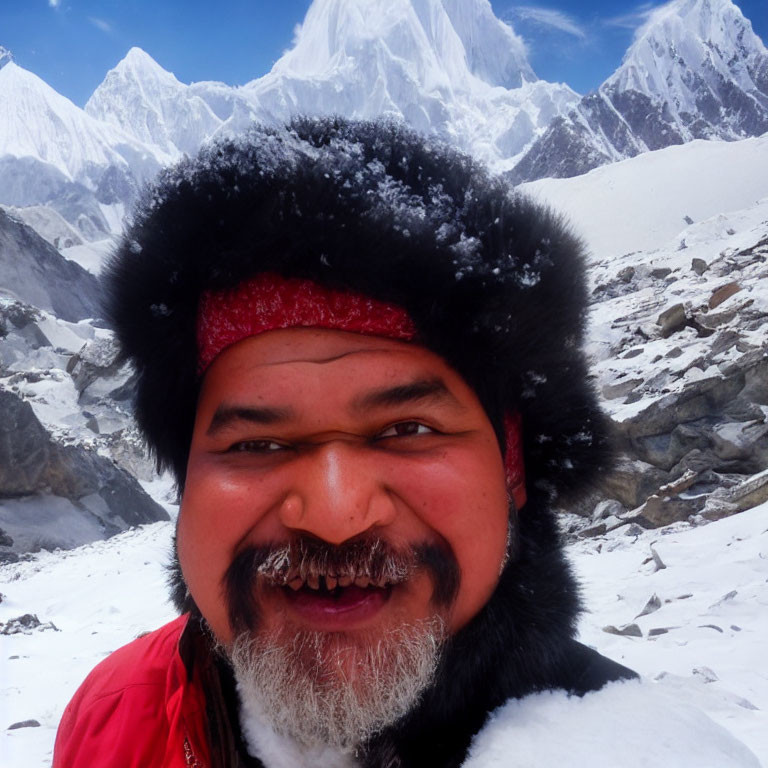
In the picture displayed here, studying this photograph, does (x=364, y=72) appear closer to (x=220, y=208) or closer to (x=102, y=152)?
(x=102, y=152)

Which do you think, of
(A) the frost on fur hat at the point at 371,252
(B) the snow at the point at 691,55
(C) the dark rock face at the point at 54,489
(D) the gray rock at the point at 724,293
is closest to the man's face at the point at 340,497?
(A) the frost on fur hat at the point at 371,252

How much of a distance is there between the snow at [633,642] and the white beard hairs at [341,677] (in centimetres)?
17

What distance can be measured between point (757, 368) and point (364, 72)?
348ft

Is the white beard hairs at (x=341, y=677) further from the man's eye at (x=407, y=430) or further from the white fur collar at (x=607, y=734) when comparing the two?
the man's eye at (x=407, y=430)

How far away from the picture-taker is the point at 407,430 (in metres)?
1.27

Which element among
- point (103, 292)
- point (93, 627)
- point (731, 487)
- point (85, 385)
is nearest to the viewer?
point (103, 292)

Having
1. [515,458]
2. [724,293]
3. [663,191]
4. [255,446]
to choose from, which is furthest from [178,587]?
[663,191]

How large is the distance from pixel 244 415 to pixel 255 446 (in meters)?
0.07

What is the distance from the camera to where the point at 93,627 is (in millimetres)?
5078

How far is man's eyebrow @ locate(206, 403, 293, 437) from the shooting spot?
4.04 ft

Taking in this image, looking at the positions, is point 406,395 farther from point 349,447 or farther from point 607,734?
point 607,734

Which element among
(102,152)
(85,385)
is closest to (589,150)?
(102,152)

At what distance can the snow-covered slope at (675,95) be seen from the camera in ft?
343

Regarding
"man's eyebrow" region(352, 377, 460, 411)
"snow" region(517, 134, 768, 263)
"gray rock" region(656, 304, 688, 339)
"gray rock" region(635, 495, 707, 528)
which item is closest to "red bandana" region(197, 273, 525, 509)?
"man's eyebrow" region(352, 377, 460, 411)
